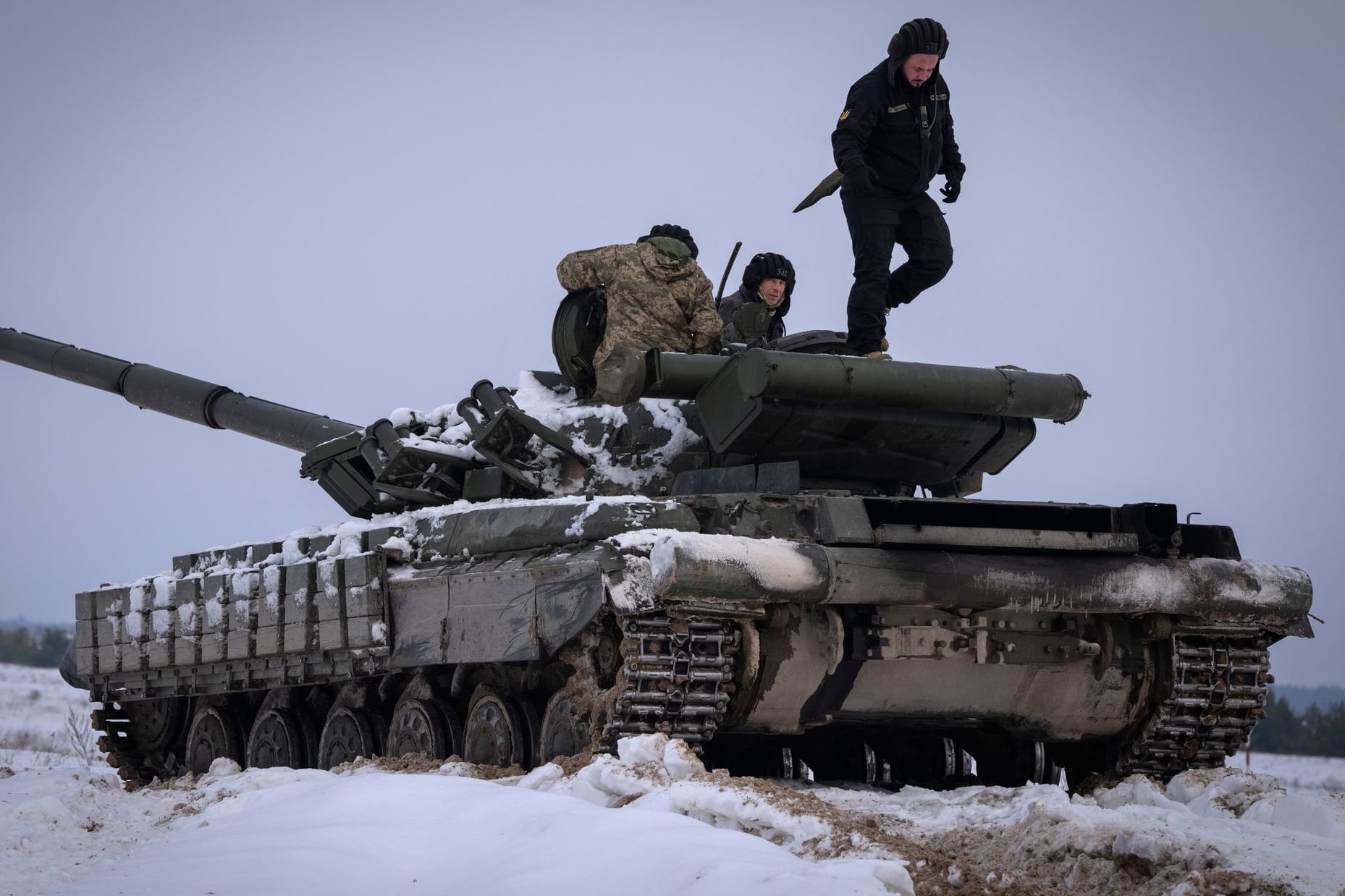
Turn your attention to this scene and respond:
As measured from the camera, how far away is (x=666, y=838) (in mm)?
7266

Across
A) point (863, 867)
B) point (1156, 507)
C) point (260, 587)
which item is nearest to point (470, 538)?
point (260, 587)

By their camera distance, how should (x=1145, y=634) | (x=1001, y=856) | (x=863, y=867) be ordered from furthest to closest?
1. (x=1145, y=634)
2. (x=1001, y=856)
3. (x=863, y=867)

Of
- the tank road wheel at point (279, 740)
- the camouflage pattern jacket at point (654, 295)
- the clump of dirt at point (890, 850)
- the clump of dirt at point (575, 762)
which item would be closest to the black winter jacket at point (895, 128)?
the camouflage pattern jacket at point (654, 295)

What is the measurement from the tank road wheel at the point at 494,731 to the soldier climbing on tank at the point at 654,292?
2.36 m

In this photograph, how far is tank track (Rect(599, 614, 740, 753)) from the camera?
373 inches

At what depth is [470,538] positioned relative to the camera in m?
11.3

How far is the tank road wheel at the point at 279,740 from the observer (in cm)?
1339

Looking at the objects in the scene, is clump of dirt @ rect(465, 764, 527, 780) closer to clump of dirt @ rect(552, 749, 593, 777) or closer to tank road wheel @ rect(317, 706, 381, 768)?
clump of dirt @ rect(552, 749, 593, 777)

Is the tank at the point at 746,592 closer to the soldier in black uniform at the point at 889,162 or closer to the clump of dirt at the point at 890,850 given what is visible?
the soldier in black uniform at the point at 889,162

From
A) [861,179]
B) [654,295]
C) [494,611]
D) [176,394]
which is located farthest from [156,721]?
[861,179]

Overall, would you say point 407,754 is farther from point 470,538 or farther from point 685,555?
point 685,555

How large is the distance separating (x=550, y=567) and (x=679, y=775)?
5.49ft

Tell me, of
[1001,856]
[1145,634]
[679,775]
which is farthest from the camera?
[1145,634]

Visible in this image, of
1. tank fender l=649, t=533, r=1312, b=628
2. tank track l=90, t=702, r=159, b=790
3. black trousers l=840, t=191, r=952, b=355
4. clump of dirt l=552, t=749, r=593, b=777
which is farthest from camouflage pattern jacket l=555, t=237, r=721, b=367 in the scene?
tank track l=90, t=702, r=159, b=790
